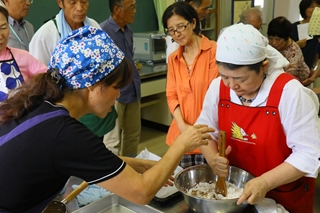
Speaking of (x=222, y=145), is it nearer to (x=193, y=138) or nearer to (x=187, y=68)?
(x=193, y=138)

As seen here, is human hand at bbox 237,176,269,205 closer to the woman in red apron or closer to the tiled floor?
the woman in red apron

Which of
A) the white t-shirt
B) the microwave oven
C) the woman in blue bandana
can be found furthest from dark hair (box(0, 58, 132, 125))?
the microwave oven

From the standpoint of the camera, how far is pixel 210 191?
123 centimetres

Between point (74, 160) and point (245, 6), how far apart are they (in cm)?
490

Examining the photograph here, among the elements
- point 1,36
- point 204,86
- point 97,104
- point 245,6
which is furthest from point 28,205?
point 245,6

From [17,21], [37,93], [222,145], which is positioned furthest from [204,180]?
[17,21]

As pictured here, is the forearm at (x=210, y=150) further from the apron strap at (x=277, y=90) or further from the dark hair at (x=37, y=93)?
the dark hair at (x=37, y=93)

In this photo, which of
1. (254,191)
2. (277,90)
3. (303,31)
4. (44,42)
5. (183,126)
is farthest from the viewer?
(303,31)

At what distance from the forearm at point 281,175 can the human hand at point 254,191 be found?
2 centimetres

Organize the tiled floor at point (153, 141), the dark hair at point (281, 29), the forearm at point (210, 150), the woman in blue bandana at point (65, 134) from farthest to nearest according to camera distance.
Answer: the tiled floor at point (153, 141) → the dark hair at point (281, 29) → the forearm at point (210, 150) → the woman in blue bandana at point (65, 134)

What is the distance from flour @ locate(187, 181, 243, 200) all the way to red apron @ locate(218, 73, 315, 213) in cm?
→ 10

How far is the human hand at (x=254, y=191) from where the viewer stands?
3.34ft

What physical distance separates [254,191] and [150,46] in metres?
2.87

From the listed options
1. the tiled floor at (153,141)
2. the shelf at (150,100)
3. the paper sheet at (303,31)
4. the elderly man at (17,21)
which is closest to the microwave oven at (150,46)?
the shelf at (150,100)
